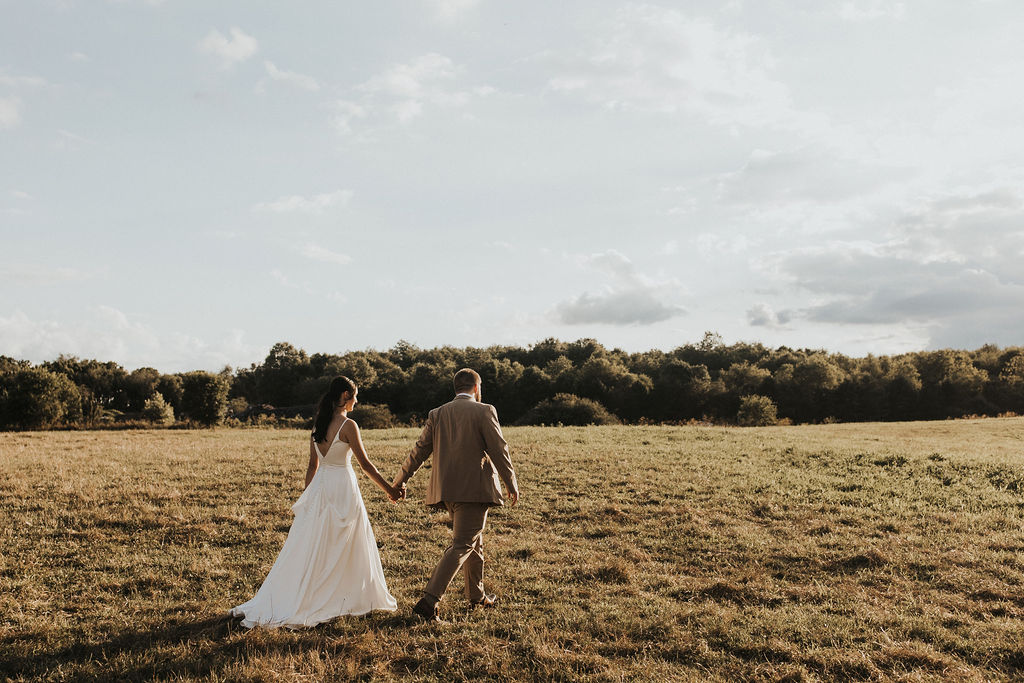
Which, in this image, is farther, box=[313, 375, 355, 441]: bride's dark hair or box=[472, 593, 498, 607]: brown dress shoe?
box=[472, 593, 498, 607]: brown dress shoe

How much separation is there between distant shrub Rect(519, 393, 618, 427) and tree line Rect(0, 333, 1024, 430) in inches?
4.9

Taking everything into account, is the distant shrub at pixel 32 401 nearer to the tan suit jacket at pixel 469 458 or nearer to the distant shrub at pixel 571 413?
the distant shrub at pixel 571 413

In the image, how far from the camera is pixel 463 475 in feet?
22.6

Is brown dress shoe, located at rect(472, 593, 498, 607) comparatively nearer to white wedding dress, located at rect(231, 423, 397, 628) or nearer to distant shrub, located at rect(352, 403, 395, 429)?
white wedding dress, located at rect(231, 423, 397, 628)

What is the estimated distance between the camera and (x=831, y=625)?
7.10m

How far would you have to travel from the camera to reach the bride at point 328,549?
6.71 meters

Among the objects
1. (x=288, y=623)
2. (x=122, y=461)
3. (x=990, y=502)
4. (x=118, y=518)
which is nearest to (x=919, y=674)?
(x=288, y=623)

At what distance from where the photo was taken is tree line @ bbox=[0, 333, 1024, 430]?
6012 centimetres

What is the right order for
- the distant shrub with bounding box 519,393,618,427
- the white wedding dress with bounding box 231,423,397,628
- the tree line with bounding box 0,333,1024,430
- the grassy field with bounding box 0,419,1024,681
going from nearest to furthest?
1. the grassy field with bounding box 0,419,1024,681
2. the white wedding dress with bounding box 231,423,397,628
3. the distant shrub with bounding box 519,393,618,427
4. the tree line with bounding box 0,333,1024,430

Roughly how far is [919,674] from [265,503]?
1209cm

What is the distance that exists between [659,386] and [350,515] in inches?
2635

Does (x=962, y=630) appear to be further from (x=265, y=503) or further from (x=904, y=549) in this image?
(x=265, y=503)

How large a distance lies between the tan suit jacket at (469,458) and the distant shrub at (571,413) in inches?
1828

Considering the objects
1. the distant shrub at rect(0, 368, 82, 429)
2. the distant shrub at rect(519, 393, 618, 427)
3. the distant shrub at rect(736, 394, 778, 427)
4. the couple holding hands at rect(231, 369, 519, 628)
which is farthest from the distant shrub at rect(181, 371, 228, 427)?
the distant shrub at rect(736, 394, 778, 427)
